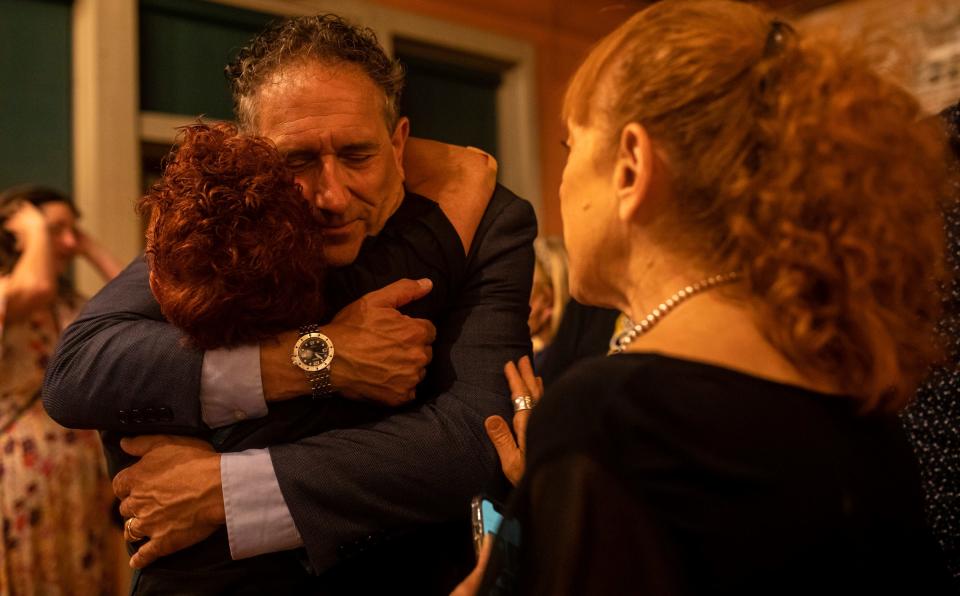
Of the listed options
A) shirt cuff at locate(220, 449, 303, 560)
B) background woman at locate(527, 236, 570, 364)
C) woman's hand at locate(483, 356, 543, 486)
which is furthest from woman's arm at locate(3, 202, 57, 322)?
woman's hand at locate(483, 356, 543, 486)

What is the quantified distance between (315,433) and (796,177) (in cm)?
69

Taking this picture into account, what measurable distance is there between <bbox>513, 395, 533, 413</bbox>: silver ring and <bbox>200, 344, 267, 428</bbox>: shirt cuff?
336 millimetres

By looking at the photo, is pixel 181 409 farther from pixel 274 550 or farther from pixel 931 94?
pixel 931 94

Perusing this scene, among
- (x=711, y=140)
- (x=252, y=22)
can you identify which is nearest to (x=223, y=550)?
(x=711, y=140)

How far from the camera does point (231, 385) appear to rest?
107cm

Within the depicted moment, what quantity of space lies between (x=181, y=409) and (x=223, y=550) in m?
0.19

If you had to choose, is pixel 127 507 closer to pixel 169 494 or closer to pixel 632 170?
pixel 169 494

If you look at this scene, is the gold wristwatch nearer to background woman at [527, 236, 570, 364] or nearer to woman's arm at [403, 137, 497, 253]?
woman's arm at [403, 137, 497, 253]

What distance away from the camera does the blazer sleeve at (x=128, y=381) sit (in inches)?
42.6

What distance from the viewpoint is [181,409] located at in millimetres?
1093

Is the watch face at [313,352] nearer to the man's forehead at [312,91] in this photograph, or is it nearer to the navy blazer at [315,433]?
the navy blazer at [315,433]

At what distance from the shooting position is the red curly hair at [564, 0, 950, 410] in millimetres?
782

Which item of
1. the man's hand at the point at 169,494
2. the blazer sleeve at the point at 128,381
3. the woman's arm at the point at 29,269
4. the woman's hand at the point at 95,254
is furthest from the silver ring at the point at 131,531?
the woman's hand at the point at 95,254

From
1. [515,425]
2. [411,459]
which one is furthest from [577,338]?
[411,459]
